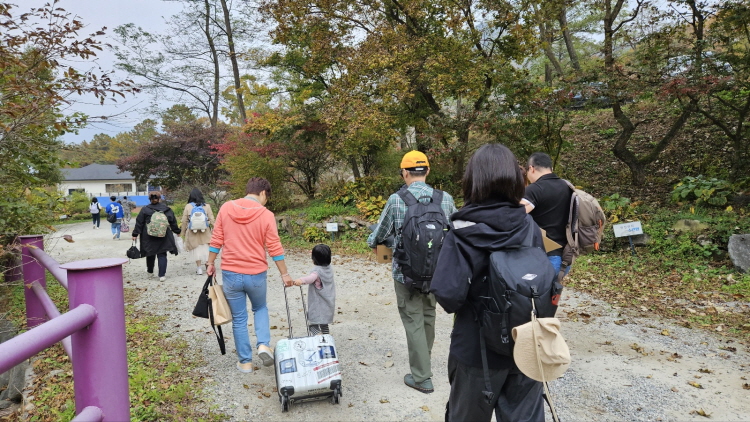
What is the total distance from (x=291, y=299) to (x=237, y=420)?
11.9ft

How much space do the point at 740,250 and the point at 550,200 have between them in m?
5.11

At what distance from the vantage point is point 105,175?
→ 5338 cm

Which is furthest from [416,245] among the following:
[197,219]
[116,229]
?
[116,229]

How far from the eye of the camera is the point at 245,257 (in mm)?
3977

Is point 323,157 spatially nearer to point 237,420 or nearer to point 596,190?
point 596,190

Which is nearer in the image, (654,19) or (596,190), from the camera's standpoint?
(654,19)

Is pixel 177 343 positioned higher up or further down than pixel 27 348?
further down

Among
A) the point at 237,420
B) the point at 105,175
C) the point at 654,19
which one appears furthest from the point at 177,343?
the point at 105,175

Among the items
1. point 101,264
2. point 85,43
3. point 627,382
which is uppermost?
point 85,43

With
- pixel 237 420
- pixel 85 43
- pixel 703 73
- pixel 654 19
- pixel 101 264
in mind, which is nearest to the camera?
pixel 101 264

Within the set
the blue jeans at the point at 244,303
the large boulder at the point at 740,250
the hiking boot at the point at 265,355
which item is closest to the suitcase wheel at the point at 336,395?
the hiking boot at the point at 265,355

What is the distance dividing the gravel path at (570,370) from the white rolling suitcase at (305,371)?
6.9 inches

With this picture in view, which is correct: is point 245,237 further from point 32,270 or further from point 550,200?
point 550,200

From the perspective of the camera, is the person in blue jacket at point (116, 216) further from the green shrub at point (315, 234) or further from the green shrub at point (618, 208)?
the green shrub at point (618, 208)
